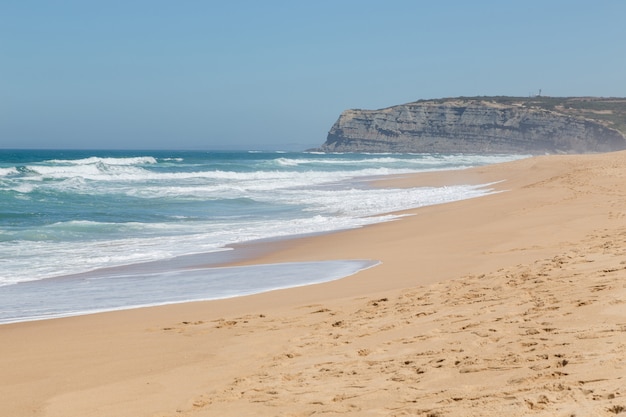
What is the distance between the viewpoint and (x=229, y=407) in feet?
13.8

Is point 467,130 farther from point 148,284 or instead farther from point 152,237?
point 148,284

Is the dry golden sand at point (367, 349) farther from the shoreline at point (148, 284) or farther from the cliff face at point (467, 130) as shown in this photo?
the cliff face at point (467, 130)

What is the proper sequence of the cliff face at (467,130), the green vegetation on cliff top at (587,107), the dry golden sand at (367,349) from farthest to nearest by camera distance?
the green vegetation on cliff top at (587,107) → the cliff face at (467,130) → the dry golden sand at (367,349)

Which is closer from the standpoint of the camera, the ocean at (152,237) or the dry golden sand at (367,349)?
the dry golden sand at (367,349)

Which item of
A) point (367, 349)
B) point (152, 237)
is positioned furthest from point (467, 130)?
point (367, 349)

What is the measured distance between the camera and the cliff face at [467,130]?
107750 mm

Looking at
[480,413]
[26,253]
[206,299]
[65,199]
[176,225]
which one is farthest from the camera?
[65,199]

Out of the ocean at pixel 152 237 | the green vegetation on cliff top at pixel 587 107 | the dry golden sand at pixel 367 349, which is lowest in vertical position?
the ocean at pixel 152 237

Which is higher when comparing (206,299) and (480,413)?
(480,413)

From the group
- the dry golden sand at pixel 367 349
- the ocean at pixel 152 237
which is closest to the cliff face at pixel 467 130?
the ocean at pixel 152 237

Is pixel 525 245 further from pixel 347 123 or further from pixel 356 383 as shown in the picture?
pixel 347 123

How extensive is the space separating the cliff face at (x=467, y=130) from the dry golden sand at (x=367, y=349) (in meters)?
101

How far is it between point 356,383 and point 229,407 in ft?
2.52

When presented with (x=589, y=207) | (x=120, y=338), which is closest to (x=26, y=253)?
(x=120, y=338)
